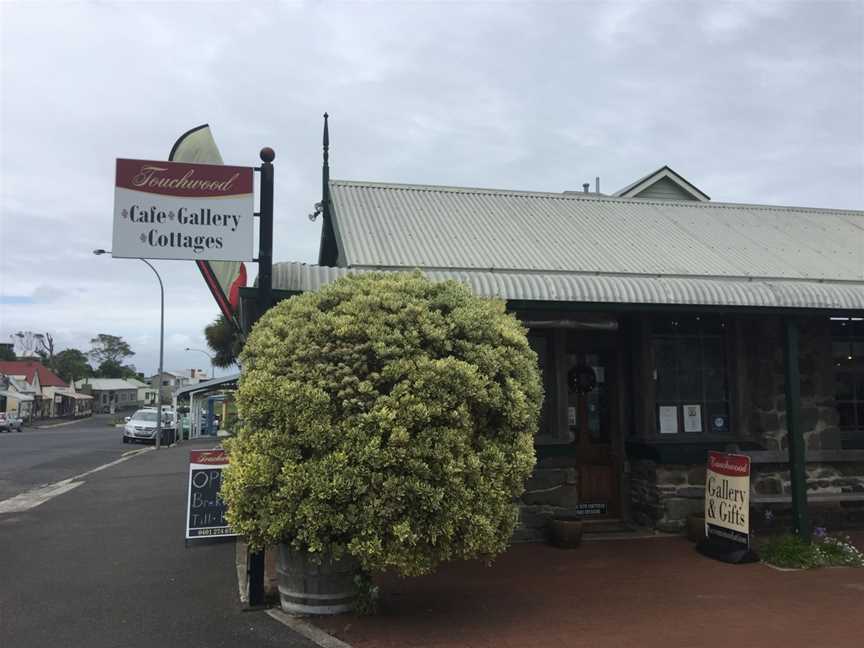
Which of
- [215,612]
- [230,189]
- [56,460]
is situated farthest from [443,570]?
[56,460]

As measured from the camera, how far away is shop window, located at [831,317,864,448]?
9.08 m

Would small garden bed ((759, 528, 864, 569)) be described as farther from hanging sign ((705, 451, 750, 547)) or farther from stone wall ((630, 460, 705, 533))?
stone wall ((630, 460, 705, 533))

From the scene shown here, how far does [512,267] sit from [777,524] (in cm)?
457

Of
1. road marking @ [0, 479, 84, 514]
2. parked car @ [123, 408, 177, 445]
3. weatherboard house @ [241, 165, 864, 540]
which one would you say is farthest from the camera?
parked car @ [123, 408, 177, 445]

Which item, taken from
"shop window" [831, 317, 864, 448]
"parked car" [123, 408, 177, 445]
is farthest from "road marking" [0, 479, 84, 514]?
"parked car" [123, 408, 177, 445]

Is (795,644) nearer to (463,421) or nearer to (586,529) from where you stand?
(463,421)

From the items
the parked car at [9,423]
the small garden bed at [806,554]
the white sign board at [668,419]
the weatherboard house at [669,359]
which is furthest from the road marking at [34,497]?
the parked car at [9,423]

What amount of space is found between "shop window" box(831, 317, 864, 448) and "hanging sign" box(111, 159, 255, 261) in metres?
7.61

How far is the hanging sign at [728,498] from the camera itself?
23.6 ft

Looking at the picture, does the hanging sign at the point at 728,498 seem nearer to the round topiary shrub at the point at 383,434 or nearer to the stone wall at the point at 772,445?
the stone wall at the point at 772,445

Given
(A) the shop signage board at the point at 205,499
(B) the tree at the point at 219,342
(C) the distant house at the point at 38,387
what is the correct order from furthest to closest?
1. (C) the distant house at the point at 38,387
2. (B) the tree at the point at 219,342
3. (A) the shop signage board at the point at 205,499

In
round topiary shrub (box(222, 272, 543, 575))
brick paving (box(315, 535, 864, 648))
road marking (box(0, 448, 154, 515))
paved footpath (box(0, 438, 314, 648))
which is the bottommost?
road marking (box(0, 448, 154, 515))

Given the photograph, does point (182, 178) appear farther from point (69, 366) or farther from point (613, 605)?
point (69, 366)

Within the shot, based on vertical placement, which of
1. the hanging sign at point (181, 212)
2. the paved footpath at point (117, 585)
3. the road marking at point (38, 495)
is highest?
the hanging sign at point (181, 212)
